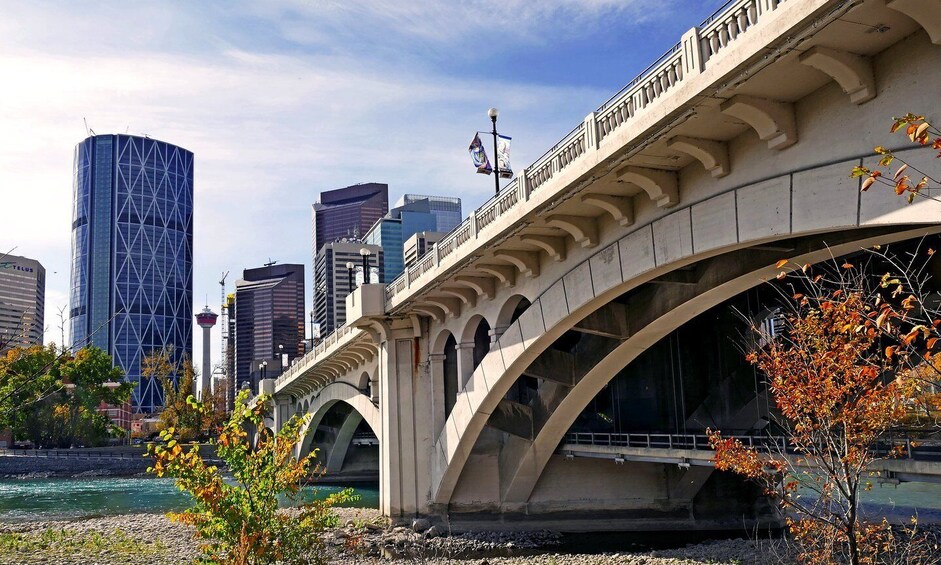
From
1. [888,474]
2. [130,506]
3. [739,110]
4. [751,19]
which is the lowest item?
[130,506]

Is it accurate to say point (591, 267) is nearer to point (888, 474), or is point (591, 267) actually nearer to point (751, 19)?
point (888, 474)

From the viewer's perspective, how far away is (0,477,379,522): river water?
4366 cm

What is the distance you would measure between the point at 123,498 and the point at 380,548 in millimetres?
31766

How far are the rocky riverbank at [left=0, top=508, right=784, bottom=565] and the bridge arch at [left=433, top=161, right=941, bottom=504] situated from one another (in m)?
2.70

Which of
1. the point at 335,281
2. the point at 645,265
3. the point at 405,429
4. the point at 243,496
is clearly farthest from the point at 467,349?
the point at 335,281

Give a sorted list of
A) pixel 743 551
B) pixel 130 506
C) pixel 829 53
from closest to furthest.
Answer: pixel 829 53 → pixel 743 551 → pixel 130 506

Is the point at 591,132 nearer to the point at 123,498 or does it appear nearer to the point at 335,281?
the point at 123,498

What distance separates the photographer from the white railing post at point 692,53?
13250 millimetres

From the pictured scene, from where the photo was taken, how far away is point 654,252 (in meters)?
17.8

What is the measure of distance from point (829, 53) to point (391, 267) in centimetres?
17472

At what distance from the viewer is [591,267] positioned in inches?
808

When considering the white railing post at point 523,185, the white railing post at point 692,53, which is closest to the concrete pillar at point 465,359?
the white railing post at point 523,185

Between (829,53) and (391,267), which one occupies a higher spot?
(391,267)

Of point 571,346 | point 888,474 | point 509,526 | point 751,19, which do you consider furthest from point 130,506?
point 751,19
